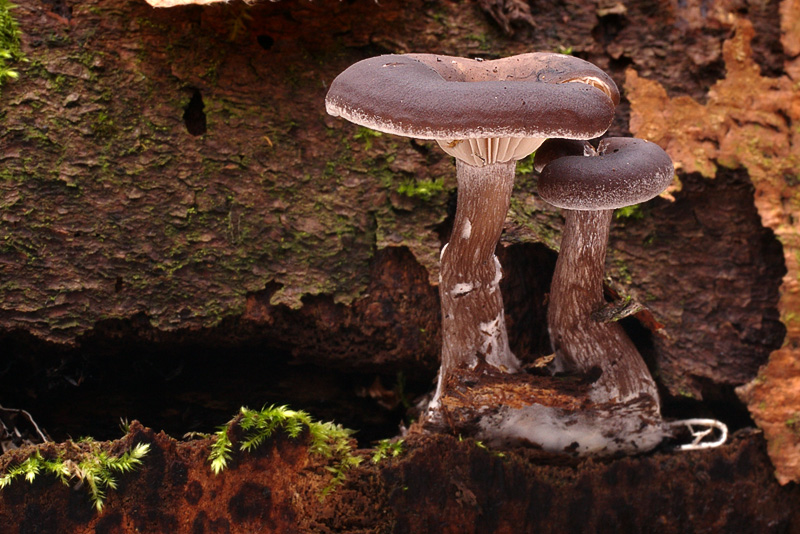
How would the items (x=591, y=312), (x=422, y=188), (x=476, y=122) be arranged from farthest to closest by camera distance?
(x=422, y=188), (x=591, y=312), (x=476, y=122)

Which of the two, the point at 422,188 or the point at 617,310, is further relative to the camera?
the point at 422,188

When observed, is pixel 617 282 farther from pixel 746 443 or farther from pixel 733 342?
pixel 746 443

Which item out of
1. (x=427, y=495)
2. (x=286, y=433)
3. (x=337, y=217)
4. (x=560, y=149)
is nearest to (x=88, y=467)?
(x=286, y=433)

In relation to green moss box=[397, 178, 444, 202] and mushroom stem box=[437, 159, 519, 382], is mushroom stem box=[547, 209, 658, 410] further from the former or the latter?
green moss box=[397, 178, 444, 202]

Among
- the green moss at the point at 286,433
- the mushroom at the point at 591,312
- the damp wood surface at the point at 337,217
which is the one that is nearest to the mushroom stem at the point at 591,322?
the mushroom at the point at 591,312

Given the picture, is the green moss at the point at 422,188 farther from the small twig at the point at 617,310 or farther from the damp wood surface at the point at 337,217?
the small twig at the point at 617,310

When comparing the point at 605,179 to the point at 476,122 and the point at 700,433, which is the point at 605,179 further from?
the point at 700,433
